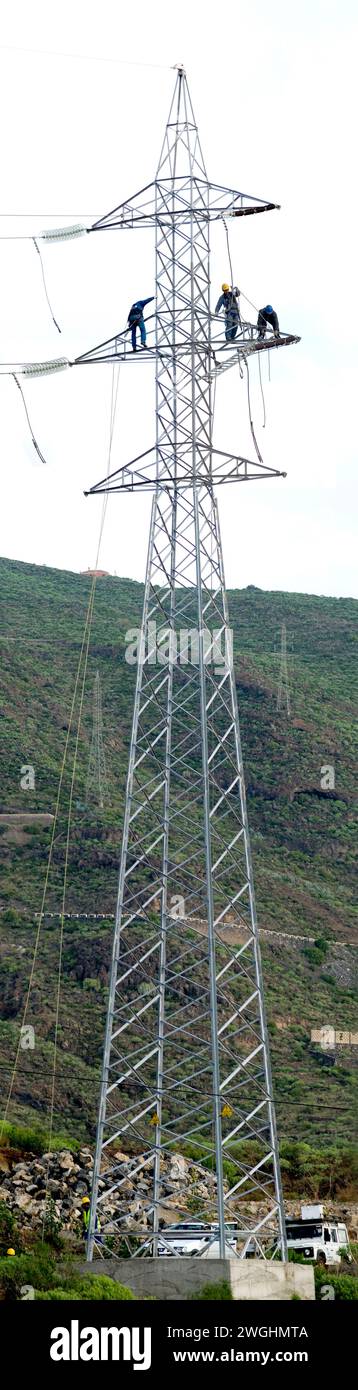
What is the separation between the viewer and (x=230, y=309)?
34.3m

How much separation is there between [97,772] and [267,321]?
57184 millimetres

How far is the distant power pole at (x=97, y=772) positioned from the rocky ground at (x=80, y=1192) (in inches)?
1529

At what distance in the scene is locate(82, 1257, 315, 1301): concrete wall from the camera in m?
28.8

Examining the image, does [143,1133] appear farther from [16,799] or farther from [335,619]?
[335,619]

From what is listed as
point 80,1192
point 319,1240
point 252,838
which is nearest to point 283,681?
point 252,838

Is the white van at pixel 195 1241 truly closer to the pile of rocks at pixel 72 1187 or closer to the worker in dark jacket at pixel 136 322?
the pile of rocks at pixel 72 1187

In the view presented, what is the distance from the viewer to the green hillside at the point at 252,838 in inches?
2403

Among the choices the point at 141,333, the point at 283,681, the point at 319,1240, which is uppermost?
the point at 283,681

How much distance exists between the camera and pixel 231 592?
153500 millimetres

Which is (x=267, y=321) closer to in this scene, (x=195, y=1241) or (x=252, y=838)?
(x=195, y=1241)

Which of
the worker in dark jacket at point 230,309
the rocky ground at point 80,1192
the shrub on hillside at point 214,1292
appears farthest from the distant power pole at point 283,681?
the shrub on hillside at point 214,1292

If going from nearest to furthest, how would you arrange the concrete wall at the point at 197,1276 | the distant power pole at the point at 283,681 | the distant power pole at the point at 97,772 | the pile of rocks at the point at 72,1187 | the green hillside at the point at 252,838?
1. the concrete wall at the point at 197,1276
2. the pile of rocks at the point at 72,1187
3. the green hillside at the point at 252,838
4. the distant power pole at the point at 97,772
5. the distant power pole at the point at 283,681

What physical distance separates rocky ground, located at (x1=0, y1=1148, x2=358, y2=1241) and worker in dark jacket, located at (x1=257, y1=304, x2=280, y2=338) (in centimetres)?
1772

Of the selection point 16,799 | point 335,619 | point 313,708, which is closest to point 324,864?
point 16,799
